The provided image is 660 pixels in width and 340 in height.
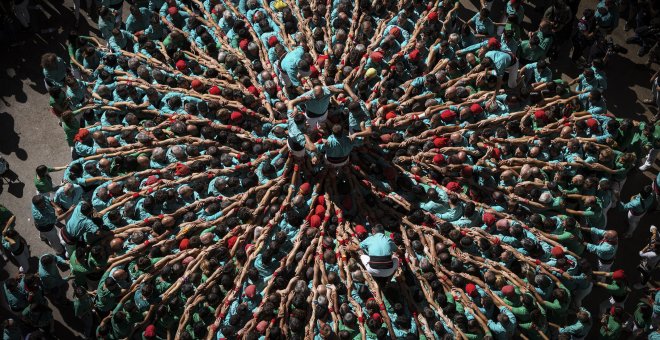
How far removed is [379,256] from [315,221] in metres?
2.34

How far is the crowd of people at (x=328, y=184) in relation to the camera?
67.3 feet

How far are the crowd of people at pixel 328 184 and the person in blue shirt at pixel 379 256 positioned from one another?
6 centimetres

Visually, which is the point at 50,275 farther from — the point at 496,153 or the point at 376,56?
the point at 496,153

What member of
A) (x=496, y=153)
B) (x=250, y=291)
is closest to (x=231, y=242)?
(x=250, y=291)

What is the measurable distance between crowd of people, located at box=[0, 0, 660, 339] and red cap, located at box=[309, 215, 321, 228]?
5 cm

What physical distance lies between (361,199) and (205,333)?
5.20m

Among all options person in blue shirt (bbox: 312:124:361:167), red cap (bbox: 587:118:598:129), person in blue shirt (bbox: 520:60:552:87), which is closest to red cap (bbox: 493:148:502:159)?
red cap (bbox: 587:118:598:129)

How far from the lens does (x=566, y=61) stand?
28.0 meters

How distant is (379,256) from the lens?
20.0 m

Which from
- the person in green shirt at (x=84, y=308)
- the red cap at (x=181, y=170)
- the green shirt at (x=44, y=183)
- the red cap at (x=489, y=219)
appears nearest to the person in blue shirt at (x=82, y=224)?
the person in green shirt at (x=84, y=308)

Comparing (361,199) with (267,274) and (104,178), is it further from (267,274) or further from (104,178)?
(104,178)

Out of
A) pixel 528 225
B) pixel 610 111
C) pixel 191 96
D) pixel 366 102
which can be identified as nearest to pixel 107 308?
pixel 191 96

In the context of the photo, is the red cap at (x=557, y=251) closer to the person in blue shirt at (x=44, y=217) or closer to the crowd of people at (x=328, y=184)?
the crowd of people at (x=328, y=184)

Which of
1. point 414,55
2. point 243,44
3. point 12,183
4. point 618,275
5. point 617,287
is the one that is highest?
point 243,44
